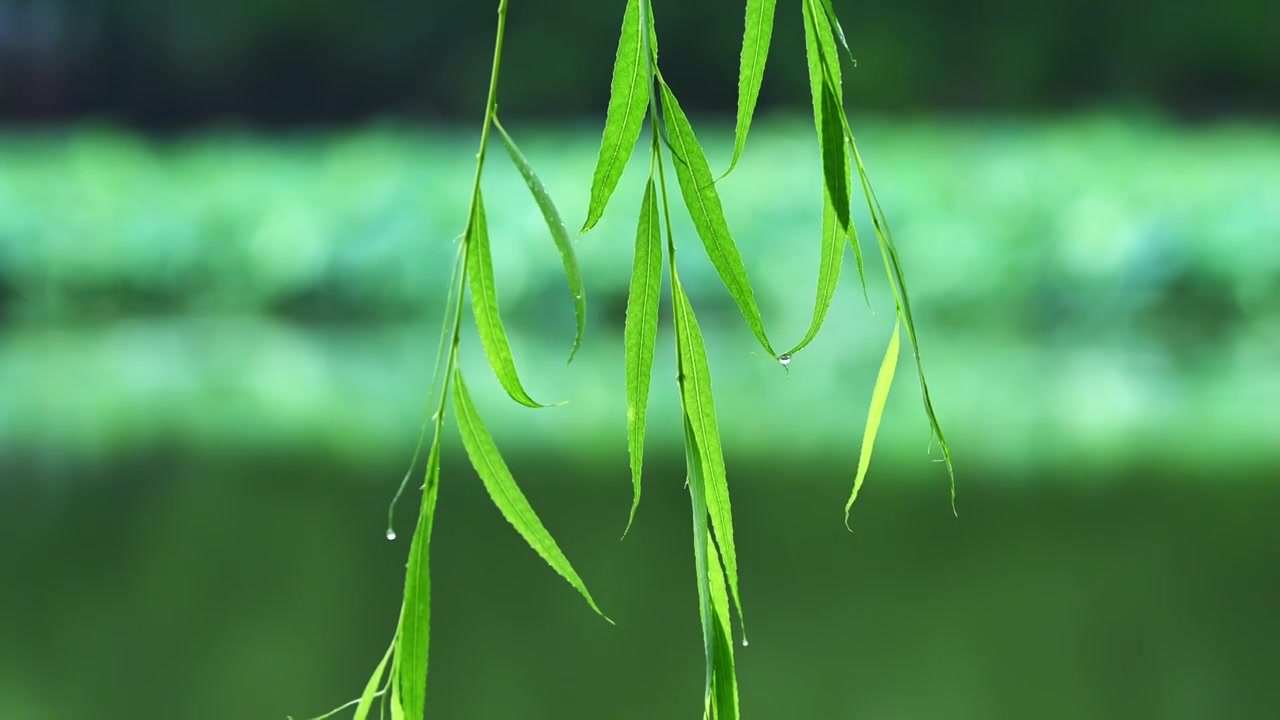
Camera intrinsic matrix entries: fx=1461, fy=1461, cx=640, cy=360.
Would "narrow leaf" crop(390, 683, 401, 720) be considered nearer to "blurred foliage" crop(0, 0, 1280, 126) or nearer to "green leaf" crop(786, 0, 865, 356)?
"green leaf" crop(786, 0, 865, 356)

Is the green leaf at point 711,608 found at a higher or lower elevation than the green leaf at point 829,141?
lower

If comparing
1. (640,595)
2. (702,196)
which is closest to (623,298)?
(640,595)

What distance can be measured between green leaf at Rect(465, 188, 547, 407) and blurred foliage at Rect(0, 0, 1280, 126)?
16.8 ft

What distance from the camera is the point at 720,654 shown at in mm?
360

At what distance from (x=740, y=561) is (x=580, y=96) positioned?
13.7 feet

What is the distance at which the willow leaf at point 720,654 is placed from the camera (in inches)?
14.1

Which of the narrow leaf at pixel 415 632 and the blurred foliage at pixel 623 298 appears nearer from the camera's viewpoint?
the narrow leaf at pixel 415 632

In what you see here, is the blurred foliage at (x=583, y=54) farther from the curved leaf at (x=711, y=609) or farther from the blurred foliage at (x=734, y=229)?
the curved leaf at (x=711, y=609)

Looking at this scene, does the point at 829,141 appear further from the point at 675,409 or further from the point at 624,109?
the point at 675,409

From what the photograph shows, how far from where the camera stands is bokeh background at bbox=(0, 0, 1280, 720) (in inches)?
52.9

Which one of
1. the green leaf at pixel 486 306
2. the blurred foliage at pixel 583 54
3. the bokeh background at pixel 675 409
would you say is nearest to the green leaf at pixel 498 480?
the green leaf at pixel 486 306

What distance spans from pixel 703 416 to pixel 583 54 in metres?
5.35

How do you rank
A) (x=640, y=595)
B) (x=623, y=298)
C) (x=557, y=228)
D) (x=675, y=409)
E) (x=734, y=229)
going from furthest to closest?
(x=734, y=229)
(x=623, y=298)
(x=675, y=409)
(x=640, y=595)
(x=557, y=228)

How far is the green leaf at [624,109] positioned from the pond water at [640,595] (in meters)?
0.88
